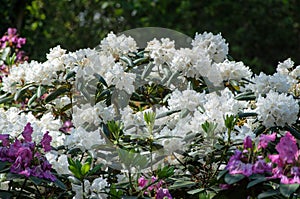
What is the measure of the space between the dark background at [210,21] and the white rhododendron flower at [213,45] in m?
4.04

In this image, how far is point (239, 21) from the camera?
8.23 metres

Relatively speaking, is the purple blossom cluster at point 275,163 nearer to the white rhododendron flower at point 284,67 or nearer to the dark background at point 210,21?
the white rhododendron flower at point 284,67

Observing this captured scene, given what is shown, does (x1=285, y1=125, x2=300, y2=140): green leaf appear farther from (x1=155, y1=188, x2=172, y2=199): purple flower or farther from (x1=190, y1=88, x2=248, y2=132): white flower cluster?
(x1=155, y1=188, x2=172, y2=199): purple flower

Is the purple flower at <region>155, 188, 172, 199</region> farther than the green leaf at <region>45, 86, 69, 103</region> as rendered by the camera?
No

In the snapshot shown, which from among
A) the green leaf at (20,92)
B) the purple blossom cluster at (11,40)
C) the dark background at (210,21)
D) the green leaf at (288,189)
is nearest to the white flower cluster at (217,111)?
the green leaf at (288,189)

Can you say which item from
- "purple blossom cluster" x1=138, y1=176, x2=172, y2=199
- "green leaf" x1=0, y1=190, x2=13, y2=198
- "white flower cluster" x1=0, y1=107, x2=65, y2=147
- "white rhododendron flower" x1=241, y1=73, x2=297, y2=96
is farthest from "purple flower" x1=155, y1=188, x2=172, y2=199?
"white rhododendron flower" x1=241, y1=73, x2=297, y2=96

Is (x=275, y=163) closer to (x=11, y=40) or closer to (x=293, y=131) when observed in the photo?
(x=293, y=131)

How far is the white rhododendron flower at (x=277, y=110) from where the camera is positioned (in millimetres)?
1968

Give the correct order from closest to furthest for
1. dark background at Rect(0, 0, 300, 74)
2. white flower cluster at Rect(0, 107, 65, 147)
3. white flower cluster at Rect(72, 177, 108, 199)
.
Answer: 1. white flower cluster at Rect(72, 177, 108, 199)
2. white flower cluster at Rect(0, 107, 65, 147)
3. dark background at Rect(0, 0, 300, 74)

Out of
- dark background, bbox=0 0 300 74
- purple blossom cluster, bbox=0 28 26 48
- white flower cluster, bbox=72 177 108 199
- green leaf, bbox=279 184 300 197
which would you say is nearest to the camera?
green leaf, bbox=279 184 300 197

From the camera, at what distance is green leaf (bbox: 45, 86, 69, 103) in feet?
8.05

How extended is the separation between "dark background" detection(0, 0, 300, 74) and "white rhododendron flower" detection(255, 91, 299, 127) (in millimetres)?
4633

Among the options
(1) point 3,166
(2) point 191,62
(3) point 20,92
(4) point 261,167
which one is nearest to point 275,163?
(4) point 261,167

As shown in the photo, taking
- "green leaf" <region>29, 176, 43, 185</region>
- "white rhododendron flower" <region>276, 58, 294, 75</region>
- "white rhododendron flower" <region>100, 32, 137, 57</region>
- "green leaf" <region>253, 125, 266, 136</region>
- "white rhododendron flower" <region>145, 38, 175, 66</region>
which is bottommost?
"green leaf" <region>29, 176, 43, 185</region>
